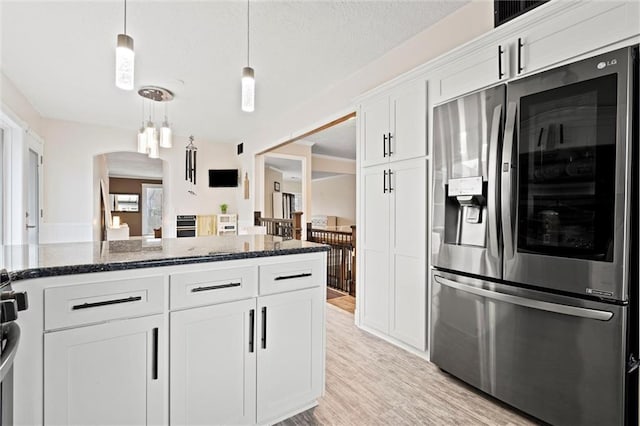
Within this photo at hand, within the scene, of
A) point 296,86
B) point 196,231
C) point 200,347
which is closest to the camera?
point 200,347

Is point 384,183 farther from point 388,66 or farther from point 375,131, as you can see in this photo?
point 388,66

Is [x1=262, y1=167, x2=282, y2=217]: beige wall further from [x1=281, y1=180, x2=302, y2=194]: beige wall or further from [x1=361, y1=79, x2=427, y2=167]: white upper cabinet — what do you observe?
[x1=361, y1=79, x2=427, y2=167]: white upper cabinet

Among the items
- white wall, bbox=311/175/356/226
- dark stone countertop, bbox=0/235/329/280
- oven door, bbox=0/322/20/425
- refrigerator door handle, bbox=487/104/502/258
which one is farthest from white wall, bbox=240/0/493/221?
white wall, bbox=311/175/356/226

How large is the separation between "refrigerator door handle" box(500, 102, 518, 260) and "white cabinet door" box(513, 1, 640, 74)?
0.97 feet

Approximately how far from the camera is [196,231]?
6723 millimetres

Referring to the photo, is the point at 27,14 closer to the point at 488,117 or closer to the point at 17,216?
the point at 17,216

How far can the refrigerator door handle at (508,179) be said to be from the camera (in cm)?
180

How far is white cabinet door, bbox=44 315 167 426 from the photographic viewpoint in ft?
3.82

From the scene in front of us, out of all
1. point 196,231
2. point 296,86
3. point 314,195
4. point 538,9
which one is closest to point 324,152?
point 196,231

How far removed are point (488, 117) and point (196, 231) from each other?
240 inches

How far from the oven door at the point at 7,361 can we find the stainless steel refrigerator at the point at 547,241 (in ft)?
6.84

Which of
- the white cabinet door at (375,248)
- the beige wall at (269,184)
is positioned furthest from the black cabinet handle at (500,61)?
the beige wall at (269,184)

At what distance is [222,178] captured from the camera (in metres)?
6.86

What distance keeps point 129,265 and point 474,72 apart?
231 centimetres
